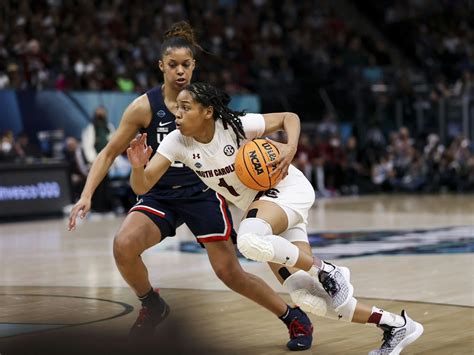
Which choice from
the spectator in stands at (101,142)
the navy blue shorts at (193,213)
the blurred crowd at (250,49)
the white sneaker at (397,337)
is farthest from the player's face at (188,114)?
the blurred crowd at (250,49)

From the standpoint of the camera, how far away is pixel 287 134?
564 centimetres

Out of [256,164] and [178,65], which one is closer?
[256,164]

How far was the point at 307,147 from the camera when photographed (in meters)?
21.2

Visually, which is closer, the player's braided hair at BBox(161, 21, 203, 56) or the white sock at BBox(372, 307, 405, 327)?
the white sock at BBox(372, 307, 405, 327)

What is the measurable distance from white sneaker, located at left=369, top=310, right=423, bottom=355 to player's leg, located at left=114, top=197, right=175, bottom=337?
1.57 m

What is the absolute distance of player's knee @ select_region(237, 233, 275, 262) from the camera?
5.16m

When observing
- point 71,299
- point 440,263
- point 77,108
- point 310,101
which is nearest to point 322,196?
point 310,101

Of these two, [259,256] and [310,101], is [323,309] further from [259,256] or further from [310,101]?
[310,101]

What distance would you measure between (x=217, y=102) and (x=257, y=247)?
3.20 feet

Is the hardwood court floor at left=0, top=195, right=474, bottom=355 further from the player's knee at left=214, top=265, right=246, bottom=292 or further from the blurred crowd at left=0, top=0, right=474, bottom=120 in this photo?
the blurred crowd at left=0, top=0, right=474, bottom=120

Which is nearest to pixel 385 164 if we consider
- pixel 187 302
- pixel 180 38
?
pixel 187 302

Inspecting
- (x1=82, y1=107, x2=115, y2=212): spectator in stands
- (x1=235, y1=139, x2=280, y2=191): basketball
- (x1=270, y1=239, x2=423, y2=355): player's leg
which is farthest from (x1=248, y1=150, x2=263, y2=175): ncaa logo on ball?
(x1=82, y1=107, x2=115, y2=212): spectator in stands

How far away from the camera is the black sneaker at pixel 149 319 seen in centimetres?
633

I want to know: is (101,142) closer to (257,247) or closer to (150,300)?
(150,300)
